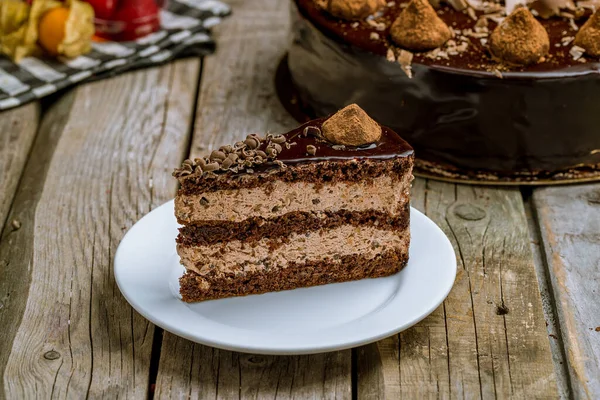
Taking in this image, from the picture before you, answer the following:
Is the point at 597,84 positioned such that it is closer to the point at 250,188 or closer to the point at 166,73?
the point at 250,188

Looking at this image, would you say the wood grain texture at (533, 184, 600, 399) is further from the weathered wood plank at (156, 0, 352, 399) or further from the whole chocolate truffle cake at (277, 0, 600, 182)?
the weathered wood plank at (156, 0, 352, 399)

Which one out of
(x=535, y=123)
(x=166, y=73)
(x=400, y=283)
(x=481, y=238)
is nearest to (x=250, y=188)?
(x=400, y=283)

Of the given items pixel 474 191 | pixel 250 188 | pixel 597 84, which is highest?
pixel 250 188

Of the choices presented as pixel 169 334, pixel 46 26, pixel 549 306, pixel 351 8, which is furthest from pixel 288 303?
pixel 46 26

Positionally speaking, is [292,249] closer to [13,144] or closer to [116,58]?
[13,144]

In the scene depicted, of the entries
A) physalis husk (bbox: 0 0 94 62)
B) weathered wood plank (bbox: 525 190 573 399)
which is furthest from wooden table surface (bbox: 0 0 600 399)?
physalis husk (bbox: 0 0 94 62)
